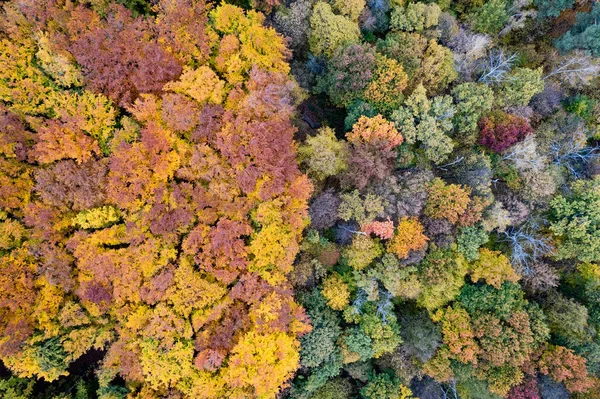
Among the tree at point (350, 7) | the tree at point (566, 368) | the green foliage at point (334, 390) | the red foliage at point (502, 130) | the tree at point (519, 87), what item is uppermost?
the tree at point (350, 7)

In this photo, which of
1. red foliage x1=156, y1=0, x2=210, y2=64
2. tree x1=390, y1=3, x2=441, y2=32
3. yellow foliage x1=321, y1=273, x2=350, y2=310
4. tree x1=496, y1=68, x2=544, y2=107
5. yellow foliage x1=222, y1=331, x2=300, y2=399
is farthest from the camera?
tree x1=496, y1=68, x2=544, y2=107

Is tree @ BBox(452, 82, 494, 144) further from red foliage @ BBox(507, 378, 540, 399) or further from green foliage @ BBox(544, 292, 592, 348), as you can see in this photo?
red foliage @ BBox(507, 378, 540, 399)

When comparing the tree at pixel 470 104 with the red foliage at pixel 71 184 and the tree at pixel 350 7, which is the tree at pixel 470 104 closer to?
the tree at pixel 350 7

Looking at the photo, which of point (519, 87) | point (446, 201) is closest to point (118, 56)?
point (446, 201)

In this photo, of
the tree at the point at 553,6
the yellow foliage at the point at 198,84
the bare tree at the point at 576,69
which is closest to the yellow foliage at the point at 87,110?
the yellow foliage at the point at 198,84

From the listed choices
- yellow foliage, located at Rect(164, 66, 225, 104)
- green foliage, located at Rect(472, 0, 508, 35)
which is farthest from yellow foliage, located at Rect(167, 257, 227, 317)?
green foliage, located at Rect(472, 0, 508, 35)

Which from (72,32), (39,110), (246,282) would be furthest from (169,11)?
(246,282)

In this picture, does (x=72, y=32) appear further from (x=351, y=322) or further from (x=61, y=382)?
(x=351, y=322)

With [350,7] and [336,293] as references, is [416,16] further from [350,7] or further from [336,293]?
[336,293]
